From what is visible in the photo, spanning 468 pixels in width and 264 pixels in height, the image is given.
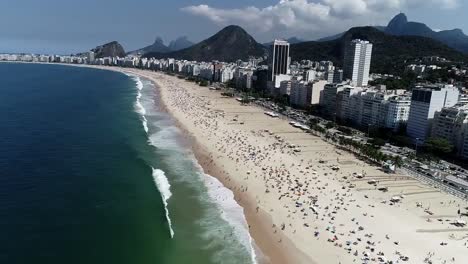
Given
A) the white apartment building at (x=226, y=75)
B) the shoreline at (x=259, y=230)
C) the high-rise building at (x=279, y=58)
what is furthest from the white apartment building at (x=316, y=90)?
the white apartment building at (x=226, y=75)

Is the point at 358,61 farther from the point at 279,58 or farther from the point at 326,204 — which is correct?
the point at 326,204

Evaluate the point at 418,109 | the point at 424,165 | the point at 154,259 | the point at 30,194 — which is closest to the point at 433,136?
the point at 418,109

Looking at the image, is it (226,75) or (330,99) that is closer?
(330,99)

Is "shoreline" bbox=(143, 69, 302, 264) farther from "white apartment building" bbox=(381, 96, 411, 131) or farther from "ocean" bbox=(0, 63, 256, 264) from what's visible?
"white apartment building" bbox=(381, 96, 411, 131)

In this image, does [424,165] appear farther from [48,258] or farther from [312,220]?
[48,258]

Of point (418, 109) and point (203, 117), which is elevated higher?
point (418, 109)

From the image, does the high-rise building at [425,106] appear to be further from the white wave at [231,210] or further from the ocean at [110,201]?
the ocean at [110,201]

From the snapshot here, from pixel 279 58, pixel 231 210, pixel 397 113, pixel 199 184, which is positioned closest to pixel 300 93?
pixel 397 113
